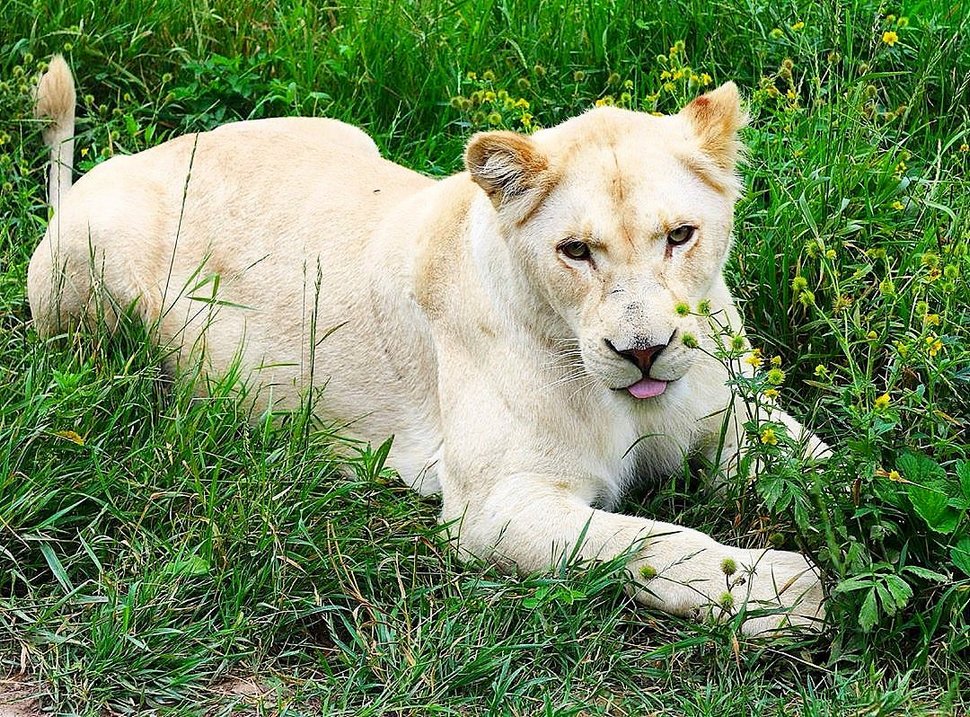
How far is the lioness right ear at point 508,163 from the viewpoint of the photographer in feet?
13.5

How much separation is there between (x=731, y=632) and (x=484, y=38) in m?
3.62

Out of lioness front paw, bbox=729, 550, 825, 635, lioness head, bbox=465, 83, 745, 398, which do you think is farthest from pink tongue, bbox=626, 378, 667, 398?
lioness front paw, bbox=729, 550, 825, 635

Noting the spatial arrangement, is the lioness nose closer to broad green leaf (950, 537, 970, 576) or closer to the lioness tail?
broad green leaf (950, 537, 970, 576)

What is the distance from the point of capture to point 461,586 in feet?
13.6

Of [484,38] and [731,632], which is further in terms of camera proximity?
[484,38]

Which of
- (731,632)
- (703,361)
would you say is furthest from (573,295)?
(731,632)

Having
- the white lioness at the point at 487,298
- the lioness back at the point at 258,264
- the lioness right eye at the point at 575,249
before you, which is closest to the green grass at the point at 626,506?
the white lioness at the point at 487,298

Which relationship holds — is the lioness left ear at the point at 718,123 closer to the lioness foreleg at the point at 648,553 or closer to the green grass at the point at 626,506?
the green grass at the point at 626,506

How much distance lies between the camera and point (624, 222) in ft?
13.1

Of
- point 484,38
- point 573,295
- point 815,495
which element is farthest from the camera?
point 484,38

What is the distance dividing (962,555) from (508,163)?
1627 millimetres

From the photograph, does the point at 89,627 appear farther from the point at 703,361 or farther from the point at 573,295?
the point at 703,361

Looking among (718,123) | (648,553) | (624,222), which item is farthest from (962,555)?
(718,123)

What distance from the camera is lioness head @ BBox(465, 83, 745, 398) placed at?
13.0 feet
